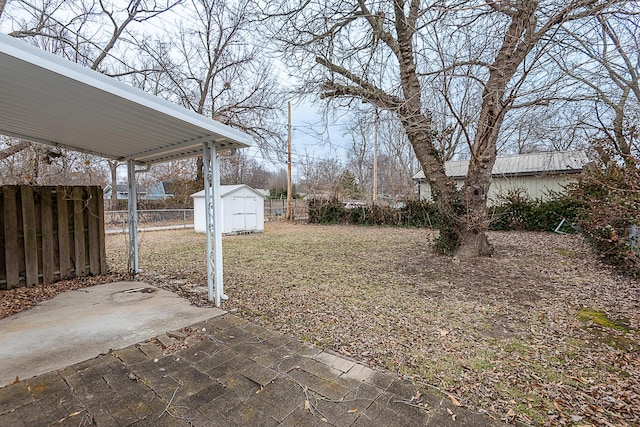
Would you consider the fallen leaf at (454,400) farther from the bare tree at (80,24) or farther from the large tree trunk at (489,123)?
the bare tree at (80,24)

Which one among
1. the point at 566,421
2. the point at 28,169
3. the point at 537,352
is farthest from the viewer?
the point at 28,169

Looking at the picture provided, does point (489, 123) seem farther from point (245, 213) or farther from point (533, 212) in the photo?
point (245, 213)

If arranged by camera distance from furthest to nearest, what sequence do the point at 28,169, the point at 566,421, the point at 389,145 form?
the point at 389,145 → the point at 28,169 → the point at 566,421

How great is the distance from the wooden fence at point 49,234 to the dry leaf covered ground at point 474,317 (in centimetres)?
101

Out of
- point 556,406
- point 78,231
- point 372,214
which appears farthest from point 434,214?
point 78,231

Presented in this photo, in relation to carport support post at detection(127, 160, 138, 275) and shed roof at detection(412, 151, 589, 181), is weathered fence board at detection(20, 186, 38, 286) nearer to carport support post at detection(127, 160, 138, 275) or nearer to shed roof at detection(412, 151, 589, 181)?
carport support post at detection(127, 160, 138, 275)

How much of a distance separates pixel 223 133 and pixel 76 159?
7.97 metres

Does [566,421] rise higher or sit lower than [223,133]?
lower

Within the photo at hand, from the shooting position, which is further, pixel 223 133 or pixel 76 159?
pixel 76 159

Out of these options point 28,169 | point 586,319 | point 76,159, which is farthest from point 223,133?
point 76,159

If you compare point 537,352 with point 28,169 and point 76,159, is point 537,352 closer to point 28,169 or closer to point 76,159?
point 28,169

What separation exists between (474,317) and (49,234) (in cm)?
580

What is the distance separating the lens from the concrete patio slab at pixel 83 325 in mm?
2469

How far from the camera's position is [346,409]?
6.19 ft
